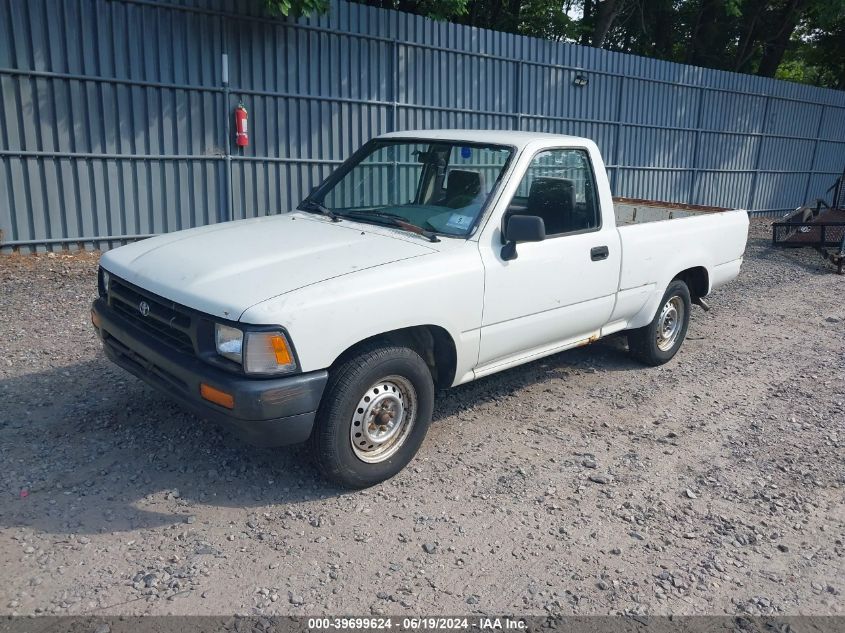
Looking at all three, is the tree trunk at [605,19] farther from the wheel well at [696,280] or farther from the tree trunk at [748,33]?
the wheel well at [696,280]

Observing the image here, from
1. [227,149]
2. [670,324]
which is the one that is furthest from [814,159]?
[227,149]

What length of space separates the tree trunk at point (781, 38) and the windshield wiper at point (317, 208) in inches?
826

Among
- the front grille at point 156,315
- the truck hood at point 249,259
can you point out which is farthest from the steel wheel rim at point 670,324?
the front grille at point 156,315

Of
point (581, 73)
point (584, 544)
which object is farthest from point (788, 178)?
point (584, 544)

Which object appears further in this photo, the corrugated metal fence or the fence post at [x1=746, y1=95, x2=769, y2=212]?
the fence post at [x1=746, y1=95, x2=769, y2=212]

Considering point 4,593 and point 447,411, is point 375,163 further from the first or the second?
point 4,593

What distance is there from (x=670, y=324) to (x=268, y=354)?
13.6ft

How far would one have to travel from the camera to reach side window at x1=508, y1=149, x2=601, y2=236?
468cm

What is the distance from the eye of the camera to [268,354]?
10.9ft

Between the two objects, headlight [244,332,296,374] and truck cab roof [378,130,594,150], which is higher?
truck cab roof [378,130,594,150]

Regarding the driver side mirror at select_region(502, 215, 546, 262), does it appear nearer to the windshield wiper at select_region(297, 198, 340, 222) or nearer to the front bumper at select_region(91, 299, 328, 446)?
Result: the windshield wiper at select_region(297, 198, 340, 222)

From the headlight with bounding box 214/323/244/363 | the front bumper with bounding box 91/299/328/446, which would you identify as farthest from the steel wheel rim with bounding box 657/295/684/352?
the headlight with bounding box 214/323/244/363

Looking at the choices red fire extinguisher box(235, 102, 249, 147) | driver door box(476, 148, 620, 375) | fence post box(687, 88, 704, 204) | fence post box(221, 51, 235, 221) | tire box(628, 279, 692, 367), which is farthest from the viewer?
fence post box(687, 88, 704, 204)

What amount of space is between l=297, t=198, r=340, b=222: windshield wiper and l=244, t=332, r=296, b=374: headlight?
1.60 m
